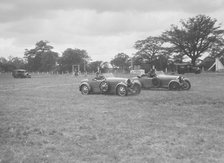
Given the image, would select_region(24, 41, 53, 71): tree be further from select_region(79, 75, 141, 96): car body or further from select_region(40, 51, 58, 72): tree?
select_region(79, 75, 141, 96): car body

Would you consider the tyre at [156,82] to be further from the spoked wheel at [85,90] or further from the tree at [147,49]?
the tree at [147,49]

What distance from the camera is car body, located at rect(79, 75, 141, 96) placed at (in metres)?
15.6

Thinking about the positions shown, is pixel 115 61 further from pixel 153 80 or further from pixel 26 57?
pixel 153 80

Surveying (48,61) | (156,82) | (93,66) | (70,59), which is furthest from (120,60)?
(156,82)

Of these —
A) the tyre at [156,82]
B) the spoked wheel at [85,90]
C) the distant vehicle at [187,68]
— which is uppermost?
the distant vehicle at [187,68]

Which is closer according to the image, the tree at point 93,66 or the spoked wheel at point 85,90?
the spoked wheel at point 85,90

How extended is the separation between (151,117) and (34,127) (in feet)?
10.7

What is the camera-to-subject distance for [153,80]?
1870 centimetres

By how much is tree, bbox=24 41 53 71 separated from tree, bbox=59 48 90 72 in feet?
29.9

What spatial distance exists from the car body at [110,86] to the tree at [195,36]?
4206 centimetres

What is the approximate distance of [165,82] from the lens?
1850 cm

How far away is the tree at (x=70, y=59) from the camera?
10075cm

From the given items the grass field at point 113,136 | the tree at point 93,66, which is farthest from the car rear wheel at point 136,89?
the tree at point 93,66

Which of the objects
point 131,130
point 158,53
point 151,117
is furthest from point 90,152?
point 158,53
